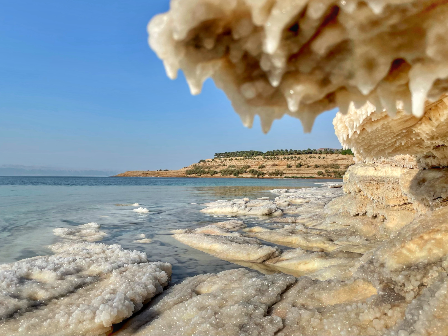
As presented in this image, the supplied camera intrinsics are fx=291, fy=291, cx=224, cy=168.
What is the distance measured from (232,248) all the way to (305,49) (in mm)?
4975

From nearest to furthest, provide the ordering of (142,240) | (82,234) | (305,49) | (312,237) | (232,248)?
(305,49) → (232,248) → (312,237) → (142,240) → (82,234)

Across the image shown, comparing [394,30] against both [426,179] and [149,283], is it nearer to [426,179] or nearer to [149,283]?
[149,283]

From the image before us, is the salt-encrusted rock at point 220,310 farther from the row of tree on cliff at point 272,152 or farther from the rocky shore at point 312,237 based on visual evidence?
the row of tree on cliff at point 272,152

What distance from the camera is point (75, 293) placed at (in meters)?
3.52

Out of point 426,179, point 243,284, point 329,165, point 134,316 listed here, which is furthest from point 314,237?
point 329,165

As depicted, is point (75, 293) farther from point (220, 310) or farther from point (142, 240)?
point (142, 240)

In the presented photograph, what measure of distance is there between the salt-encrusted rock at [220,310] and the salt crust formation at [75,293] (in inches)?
10.1

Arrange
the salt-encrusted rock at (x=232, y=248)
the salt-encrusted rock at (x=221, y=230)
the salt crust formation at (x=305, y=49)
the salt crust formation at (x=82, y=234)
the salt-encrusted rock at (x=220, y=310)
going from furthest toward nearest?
the salt-encrusted rock at (x=221, y=230)
the salt crust formation at (x=82, y=234)
the salt-encrusted rock at (x=232, y=248)
the salt-encrusted rock at (x=220, y=310)
the salt crust formation at (x=305, y=49)

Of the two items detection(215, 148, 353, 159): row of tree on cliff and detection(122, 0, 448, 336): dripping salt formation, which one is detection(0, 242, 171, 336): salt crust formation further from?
detection(215, 148, 353, 159): row of tree on cliff

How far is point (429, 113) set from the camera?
2893 millimetres

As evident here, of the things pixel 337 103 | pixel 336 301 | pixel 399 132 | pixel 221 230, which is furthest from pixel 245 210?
pixel 337 103

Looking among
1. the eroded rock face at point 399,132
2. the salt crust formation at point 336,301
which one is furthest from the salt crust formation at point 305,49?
the salt crust formation at point 336,301

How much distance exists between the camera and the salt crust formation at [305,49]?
3.63ft

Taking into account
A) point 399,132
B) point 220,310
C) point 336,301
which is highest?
point 399,132
